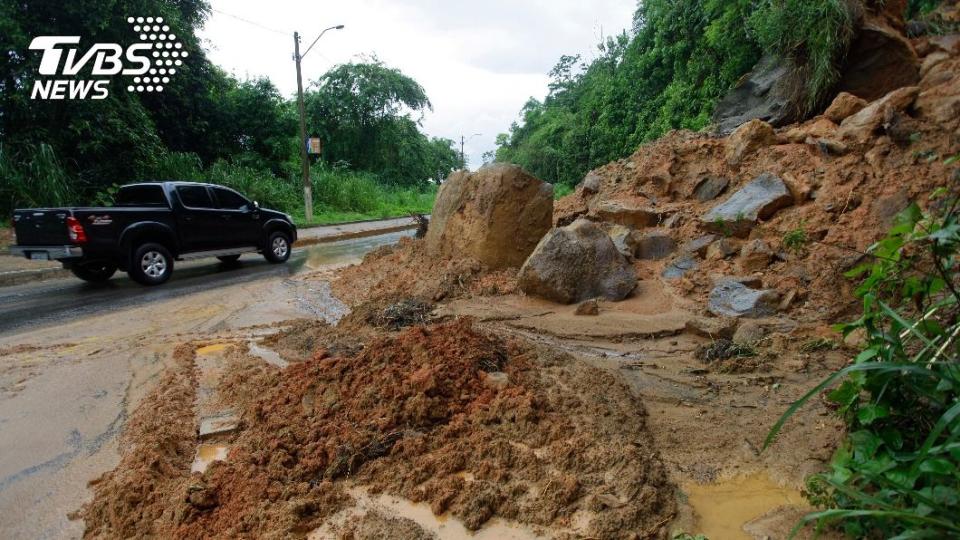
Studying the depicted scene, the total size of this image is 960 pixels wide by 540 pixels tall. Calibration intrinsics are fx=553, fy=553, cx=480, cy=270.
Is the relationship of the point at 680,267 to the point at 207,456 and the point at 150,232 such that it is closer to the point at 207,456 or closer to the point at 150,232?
the point at 207,456

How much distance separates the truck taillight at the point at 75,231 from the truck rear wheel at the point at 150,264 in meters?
0.74

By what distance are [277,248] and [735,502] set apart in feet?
34.0

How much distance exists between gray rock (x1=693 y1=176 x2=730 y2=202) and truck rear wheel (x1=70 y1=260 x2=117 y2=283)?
9.61 meters

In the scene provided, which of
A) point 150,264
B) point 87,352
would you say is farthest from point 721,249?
point 150,264

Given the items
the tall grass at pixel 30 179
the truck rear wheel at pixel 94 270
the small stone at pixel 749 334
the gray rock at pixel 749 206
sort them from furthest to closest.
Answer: the tall grass at pixel 30 179 → the truck rear wheel at pixel 94 270 → the gray rock at pixel 749 206 → the small stone at pixel 749 334

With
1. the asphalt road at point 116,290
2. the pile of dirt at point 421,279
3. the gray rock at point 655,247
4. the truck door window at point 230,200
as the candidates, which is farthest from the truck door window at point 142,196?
the gray rock at point 655,247

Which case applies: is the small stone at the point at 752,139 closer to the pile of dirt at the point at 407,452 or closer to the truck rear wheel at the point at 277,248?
the pile of dirt at the point at 407,452

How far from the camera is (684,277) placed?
703cm

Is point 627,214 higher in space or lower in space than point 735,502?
higher

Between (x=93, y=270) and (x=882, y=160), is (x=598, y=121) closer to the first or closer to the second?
(x=882, y=160)

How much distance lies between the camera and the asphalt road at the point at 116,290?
711 cm

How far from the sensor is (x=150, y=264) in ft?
29.2

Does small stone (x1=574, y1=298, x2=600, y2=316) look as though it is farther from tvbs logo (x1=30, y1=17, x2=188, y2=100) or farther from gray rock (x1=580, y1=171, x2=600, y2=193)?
tvbs logo (x1=30, y1=17, x2=188, y2=100)

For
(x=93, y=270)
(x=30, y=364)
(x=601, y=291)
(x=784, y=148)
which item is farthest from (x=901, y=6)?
(x=93, y=270)
